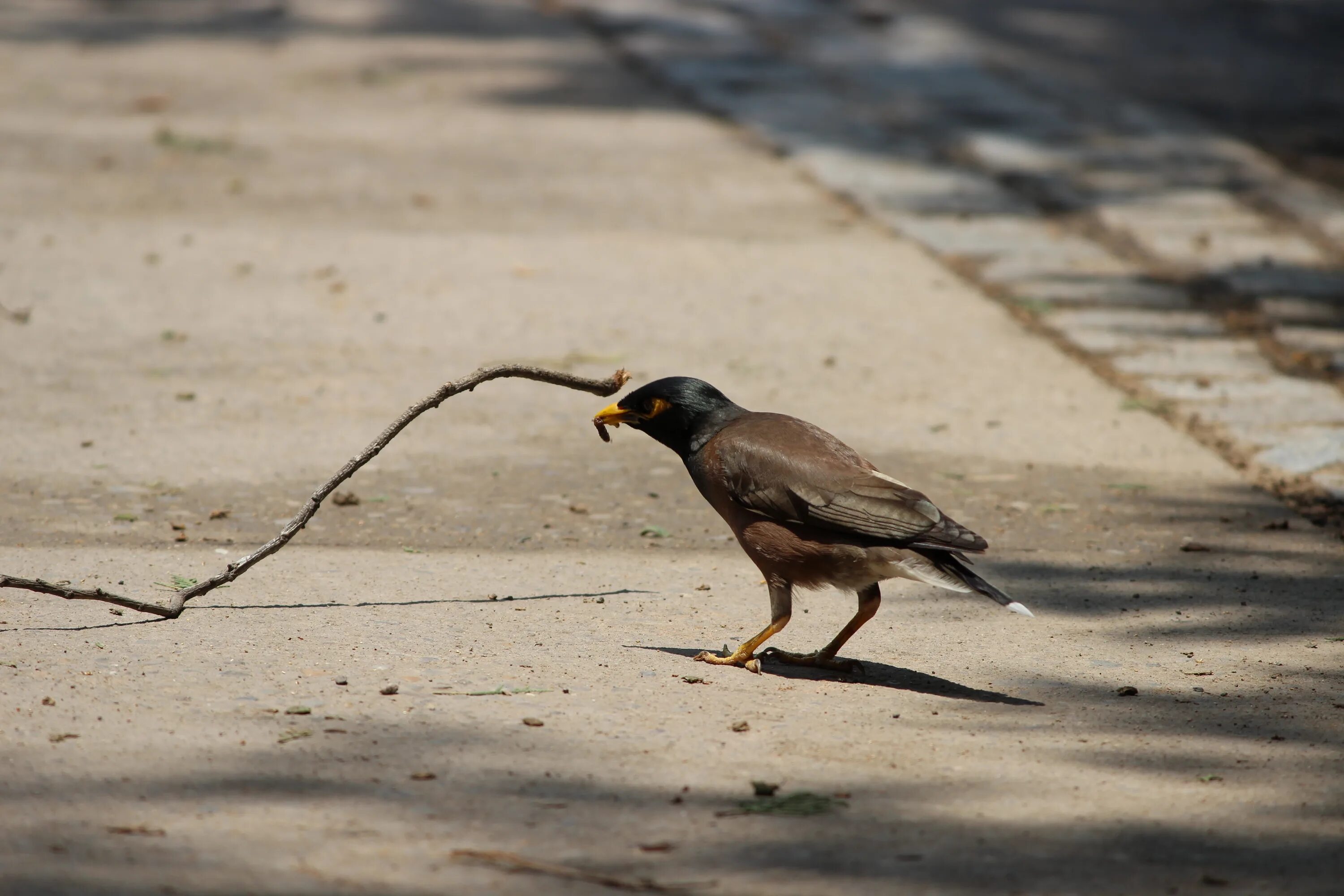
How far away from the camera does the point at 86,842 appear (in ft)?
11.7

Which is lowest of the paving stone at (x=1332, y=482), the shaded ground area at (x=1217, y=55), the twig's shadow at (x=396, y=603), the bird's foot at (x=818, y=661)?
the twig's shadow at (x=396, y=603)

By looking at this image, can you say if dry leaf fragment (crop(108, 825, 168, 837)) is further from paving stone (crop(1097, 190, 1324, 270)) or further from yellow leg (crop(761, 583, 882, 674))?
paving stone (crop(1097, 190, 1324, 270))

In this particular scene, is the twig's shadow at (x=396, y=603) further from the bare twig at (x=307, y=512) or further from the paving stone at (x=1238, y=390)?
the paving stone at (x=1238, y=390)

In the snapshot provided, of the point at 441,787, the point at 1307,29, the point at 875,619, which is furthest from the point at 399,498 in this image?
the point at 1307,29

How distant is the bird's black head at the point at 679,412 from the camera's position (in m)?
5.30

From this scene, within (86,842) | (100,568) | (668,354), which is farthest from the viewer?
(668,354)

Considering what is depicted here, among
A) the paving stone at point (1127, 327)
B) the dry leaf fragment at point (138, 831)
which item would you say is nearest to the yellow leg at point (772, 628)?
the dry leaf fragment at point (138, 831)

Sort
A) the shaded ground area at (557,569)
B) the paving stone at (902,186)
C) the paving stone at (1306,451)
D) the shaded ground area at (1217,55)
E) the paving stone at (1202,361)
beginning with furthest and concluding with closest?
the shaded ground area at (1217,55) → the paving stone at (902,186) → the paving stone at (1202,361) → the paving stone at (1306,451) → the shaded ground area at (557,569)

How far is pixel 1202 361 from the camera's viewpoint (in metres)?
8.97

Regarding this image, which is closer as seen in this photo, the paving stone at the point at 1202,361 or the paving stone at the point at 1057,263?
the paving stone at the point at 1202,361

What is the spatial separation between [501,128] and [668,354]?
5494 millimetres

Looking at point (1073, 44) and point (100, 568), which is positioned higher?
point (1073, 44)

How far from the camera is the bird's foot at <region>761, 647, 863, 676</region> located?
5.07 m

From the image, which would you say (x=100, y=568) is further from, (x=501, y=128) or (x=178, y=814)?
(x=501, y=128)
